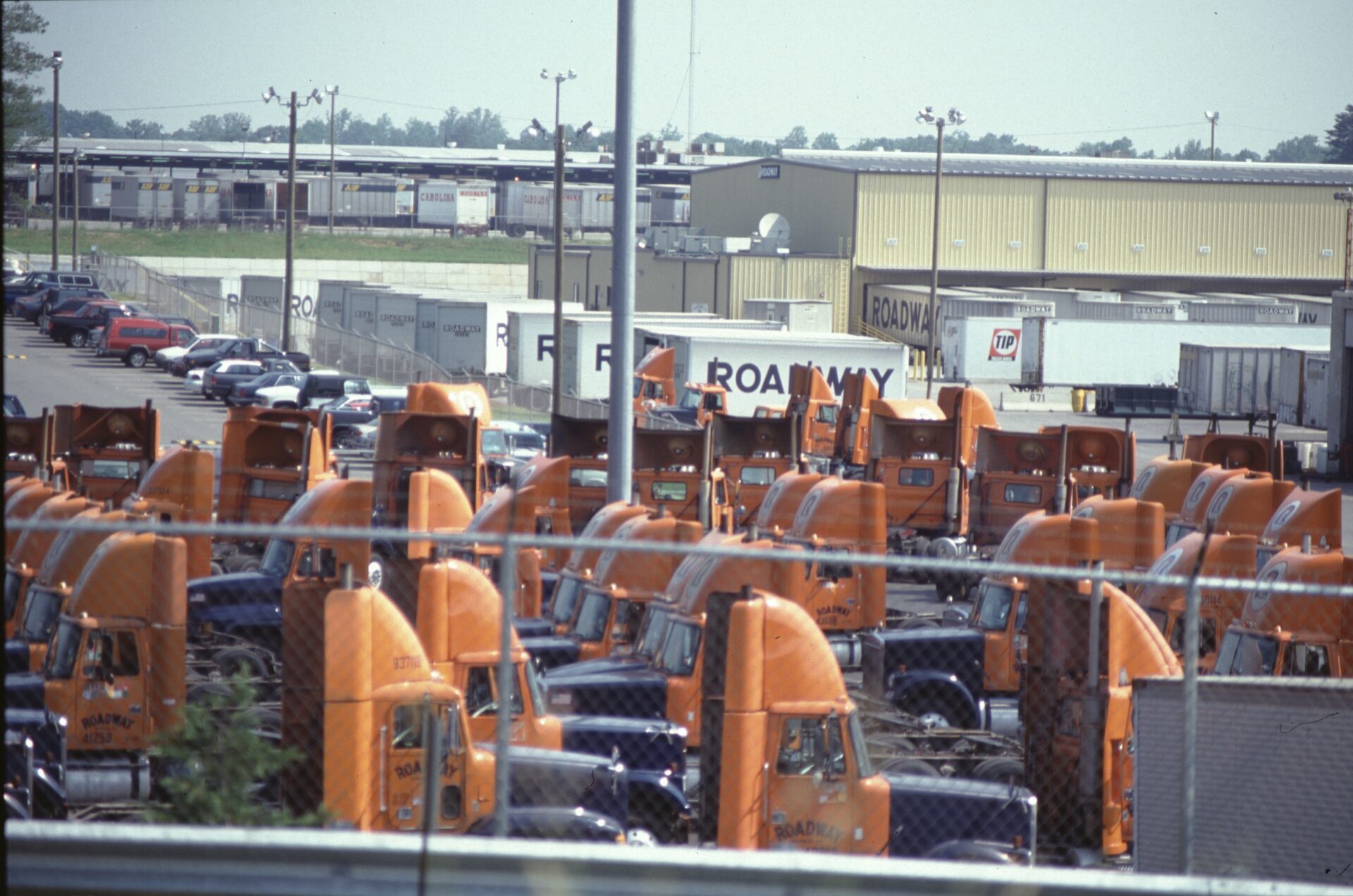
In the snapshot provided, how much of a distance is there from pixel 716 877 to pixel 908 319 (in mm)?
56917

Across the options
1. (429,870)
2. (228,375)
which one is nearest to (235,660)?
(429,870)

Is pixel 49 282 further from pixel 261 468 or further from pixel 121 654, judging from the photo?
pixel 121 654

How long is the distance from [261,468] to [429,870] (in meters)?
16.9

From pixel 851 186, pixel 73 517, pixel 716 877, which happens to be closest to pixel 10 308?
pixel 851 186

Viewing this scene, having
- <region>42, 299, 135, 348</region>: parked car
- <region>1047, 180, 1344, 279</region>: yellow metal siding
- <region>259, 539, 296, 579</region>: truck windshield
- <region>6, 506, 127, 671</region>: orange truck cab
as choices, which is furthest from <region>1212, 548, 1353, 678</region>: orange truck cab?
<region>1047, 180, 1344, 279</region>: yellow metal siding

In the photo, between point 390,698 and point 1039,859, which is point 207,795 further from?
point 1039,859

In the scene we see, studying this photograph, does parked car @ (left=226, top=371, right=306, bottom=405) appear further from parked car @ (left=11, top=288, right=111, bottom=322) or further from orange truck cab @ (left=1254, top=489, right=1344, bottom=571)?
orange truck cab @ (left=1254, top=489, right=1344, bottom=571)

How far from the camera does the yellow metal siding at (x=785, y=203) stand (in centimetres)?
6850

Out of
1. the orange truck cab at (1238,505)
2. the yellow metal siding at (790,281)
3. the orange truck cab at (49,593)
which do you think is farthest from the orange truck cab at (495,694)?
the yellow metal siding at (790,281)

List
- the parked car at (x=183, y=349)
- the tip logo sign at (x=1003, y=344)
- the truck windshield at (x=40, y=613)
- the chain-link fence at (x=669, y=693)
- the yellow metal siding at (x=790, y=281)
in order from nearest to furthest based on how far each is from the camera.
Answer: the chain-link fence at (x=669, y=693)
the truck windshield at (x=40, y=613)
the parked car at (x=183, y=349)
the tip logo sign at (x=1003, y=344)
the yellow metal siding at (x=790, y=281)

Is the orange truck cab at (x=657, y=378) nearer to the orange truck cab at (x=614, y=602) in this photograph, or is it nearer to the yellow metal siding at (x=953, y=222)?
the yellow metal siding at (x=953, y=222)

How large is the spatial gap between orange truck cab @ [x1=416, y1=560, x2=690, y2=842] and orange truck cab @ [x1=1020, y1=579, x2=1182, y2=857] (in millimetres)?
2946

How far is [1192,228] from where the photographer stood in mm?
70375

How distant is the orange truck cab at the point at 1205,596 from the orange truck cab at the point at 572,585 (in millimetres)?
5540
